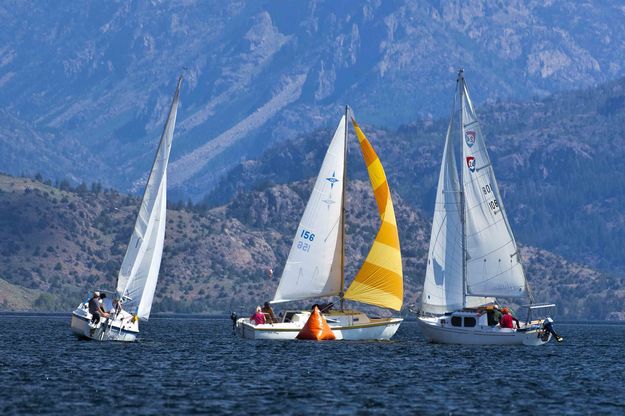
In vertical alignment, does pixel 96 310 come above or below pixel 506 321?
below

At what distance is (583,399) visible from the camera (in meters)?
82.0

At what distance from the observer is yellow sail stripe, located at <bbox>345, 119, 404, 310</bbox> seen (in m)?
123

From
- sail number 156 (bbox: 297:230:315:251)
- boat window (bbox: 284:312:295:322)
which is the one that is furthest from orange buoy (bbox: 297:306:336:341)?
sail number 156 (bbox: 297:230:315:251)

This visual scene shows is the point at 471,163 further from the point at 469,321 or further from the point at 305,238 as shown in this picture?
the point at 305,238

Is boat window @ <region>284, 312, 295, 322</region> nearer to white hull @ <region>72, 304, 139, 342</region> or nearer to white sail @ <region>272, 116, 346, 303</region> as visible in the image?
white sail @ <region>272, 116, 346, 303</region>

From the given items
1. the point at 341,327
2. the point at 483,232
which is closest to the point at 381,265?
the point at 341,327

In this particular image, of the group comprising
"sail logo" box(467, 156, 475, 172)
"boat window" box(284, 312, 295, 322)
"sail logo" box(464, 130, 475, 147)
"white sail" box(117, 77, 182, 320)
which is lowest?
"boat window" box(284, 312, 295, 322)

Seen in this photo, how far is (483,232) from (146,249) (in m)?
25.5

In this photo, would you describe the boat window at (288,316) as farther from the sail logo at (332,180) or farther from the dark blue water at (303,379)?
the sail logo at (332,180)

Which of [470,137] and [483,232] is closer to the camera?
[483,232]

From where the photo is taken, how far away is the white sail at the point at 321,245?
126188 millimetres

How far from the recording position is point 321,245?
126500 mm

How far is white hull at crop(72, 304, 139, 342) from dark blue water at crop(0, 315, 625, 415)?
956 mm

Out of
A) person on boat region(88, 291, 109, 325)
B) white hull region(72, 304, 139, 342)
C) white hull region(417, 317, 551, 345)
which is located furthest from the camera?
white hull region(417, 317, 551, 345)
